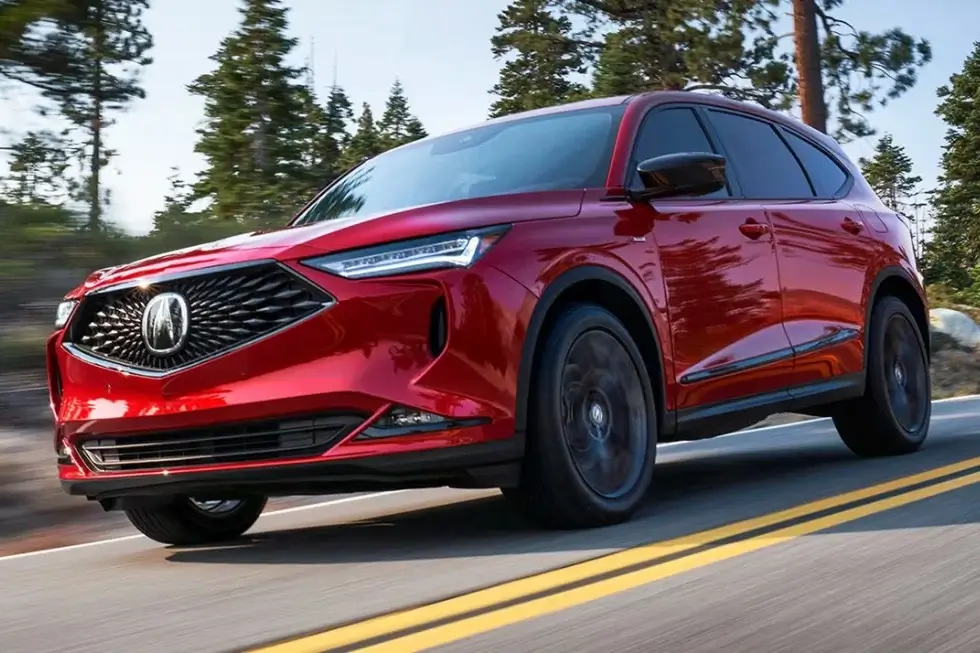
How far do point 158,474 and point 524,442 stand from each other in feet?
4.24

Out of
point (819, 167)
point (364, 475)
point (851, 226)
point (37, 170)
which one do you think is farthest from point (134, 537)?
point (37, 170)

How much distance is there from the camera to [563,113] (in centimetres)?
638

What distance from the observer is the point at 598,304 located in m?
5.58

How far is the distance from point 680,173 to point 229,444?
2.11 metres

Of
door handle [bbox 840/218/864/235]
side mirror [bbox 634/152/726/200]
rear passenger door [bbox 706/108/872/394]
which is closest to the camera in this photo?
side mirror [bbox 634/152/726/200]

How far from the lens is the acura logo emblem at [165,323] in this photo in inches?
194

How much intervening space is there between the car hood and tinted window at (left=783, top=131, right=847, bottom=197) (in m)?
2.75

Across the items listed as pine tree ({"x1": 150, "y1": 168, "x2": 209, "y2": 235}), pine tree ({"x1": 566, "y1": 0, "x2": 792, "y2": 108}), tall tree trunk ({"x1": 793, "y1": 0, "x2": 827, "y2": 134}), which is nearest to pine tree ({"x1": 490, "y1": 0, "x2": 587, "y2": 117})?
pine tree ({"x1": 566, "y1": 0, "x2": 792, "y2": 108})

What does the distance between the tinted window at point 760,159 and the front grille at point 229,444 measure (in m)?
2.87

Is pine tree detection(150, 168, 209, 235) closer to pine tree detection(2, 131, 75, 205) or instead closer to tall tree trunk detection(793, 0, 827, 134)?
pine tree detection(2, 131, 75, 205)

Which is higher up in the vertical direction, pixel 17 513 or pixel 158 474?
pixel 158 474

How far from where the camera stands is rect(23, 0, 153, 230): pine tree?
34.2ft

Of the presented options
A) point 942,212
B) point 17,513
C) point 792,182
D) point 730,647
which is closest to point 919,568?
point 730,647

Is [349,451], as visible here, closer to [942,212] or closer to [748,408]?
[748,408]
